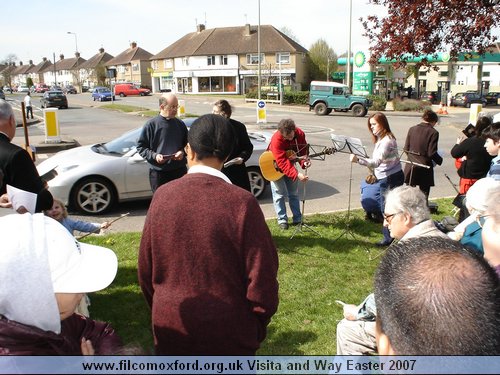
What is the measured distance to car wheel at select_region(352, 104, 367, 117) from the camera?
2888 centimetres

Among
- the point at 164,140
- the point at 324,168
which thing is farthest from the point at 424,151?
the point at 324,168

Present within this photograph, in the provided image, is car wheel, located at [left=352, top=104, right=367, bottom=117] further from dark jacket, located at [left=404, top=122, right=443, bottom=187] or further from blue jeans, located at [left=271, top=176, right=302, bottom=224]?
blue jeans, located at [left=271, top=176, right=302, bottom=224]

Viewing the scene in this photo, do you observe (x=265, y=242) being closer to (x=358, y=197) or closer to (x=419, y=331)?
(x=419, y=331)

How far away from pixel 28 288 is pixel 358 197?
7.82 meters

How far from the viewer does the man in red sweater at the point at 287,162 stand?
20.1 feet

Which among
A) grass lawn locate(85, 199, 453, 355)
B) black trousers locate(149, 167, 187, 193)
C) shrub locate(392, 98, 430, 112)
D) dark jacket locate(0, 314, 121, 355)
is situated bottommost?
grass lawn locate(85, 199, 453, 355)

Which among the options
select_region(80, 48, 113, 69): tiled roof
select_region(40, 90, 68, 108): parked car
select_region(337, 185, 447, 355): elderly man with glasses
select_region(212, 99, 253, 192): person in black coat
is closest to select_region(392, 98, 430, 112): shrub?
select_region(40, 90, 68, 108): parked car

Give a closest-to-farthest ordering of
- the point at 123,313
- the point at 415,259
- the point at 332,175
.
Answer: the point at 415,259
the point at 123,313
the point at 332,175

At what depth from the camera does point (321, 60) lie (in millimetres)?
→ 62812

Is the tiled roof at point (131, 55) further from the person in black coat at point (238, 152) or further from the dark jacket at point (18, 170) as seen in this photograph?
the dark jacket at point (18, 170)

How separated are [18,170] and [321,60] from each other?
63094 mm

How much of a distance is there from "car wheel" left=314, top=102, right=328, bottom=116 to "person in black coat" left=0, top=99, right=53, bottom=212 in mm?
27671

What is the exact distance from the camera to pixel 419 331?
1.15 metres

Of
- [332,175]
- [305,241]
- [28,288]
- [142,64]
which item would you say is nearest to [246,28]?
[142,64]
